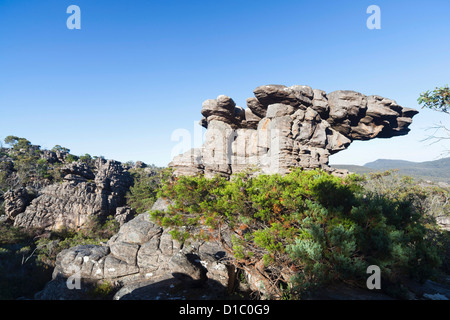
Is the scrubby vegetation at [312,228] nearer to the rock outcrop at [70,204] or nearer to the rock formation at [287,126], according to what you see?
the rock formation at [287,126]

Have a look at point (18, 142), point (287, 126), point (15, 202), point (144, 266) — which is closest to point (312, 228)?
point (144, 266)

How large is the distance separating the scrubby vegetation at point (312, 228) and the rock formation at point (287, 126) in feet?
53.2

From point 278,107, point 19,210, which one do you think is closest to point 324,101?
point 278,107

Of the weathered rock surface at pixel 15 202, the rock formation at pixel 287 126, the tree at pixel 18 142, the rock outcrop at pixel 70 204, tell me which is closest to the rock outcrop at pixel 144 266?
the rock formation at pixel 287 126

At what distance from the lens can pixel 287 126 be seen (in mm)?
26219

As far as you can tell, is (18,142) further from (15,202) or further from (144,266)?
(144,266)

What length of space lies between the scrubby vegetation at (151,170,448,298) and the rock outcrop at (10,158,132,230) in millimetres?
28440

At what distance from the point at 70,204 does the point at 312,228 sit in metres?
35.5

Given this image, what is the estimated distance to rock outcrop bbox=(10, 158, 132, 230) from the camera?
2878 centimetres

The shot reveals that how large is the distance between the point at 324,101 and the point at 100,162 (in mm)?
57907

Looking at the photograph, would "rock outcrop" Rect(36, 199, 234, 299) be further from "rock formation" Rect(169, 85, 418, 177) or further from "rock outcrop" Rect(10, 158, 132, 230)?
"rock outcrop" Rect(10, 158, 132, 230)

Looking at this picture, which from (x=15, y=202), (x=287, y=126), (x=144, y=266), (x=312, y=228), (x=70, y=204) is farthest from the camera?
(x=70, y=204)

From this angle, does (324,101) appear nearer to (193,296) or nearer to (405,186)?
(405,186)
